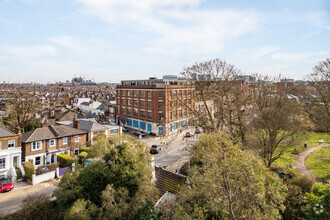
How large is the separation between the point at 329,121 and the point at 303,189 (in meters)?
13.8

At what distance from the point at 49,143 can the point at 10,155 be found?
538 centimetres

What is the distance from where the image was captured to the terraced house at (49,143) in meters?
29.4

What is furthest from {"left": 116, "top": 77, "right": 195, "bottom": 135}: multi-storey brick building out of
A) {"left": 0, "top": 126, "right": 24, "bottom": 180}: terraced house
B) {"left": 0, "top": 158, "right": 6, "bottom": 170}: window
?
{"left": 0, "top": 158, "right": 6, "bottom": 170}: window

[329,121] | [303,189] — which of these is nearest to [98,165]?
[303,189]

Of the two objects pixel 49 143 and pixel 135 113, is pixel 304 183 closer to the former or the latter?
pixel 49 143

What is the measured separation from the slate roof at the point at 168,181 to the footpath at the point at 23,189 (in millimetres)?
13665

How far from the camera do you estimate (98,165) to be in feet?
50.9

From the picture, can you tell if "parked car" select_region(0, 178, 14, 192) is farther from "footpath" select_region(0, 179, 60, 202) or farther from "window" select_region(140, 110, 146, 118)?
"window" select_region(140, 110, 146, 118)

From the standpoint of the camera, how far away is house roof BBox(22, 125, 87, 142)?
29923mm

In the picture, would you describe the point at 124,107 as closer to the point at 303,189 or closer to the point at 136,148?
the point at 136,148

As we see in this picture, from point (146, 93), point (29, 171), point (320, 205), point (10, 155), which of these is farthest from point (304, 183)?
point (146, 93)

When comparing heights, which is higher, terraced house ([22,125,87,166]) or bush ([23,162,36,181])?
terraced house ([22,125,87,166])

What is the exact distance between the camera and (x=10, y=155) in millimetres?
26344

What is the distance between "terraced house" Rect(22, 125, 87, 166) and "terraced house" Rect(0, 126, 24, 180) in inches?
69.6
